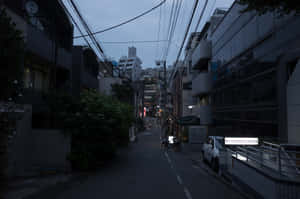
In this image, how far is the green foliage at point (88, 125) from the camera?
38.2 feet

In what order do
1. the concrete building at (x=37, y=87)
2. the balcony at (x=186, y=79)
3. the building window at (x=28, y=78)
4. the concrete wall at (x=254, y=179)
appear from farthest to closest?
the balcony at (x=186, y=79)
the building window at (x=28, y=78)
the concrete building at (x=37, y=87)
the concrete wall at (x=254, y=179)

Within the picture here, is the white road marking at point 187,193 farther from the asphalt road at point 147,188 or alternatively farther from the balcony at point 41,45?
the balcony at point 41,45

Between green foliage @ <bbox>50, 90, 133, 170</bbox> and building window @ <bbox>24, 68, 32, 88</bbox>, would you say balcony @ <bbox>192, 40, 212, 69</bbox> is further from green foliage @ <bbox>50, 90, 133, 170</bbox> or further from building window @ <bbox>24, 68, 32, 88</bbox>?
building window @ <bbox>24, 68, 32, 88</bbox>

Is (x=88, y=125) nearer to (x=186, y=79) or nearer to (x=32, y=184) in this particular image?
(x=32, y=184)

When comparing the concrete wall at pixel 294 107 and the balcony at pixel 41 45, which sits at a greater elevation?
the balcony at pixel 41 45

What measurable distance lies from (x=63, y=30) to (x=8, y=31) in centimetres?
950

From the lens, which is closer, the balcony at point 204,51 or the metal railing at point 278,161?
the metal railing at point 278,161

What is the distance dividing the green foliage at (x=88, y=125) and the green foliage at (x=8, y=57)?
3749 millimetres

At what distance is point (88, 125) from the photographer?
11898 mm

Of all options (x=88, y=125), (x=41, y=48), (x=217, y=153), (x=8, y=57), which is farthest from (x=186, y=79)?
(x=8, y=57)

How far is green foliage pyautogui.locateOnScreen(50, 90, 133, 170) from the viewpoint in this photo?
11.6 meters

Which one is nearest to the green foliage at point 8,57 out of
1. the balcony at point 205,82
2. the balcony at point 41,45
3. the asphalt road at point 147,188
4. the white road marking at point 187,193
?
the asphalt road at point 147,188

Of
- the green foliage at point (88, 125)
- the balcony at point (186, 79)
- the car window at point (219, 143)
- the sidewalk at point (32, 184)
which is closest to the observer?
the sidewalk at point (32, 184)

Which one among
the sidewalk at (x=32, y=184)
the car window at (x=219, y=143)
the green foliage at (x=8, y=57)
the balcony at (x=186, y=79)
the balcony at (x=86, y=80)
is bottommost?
the sidewalk at (x=32, y=184)
